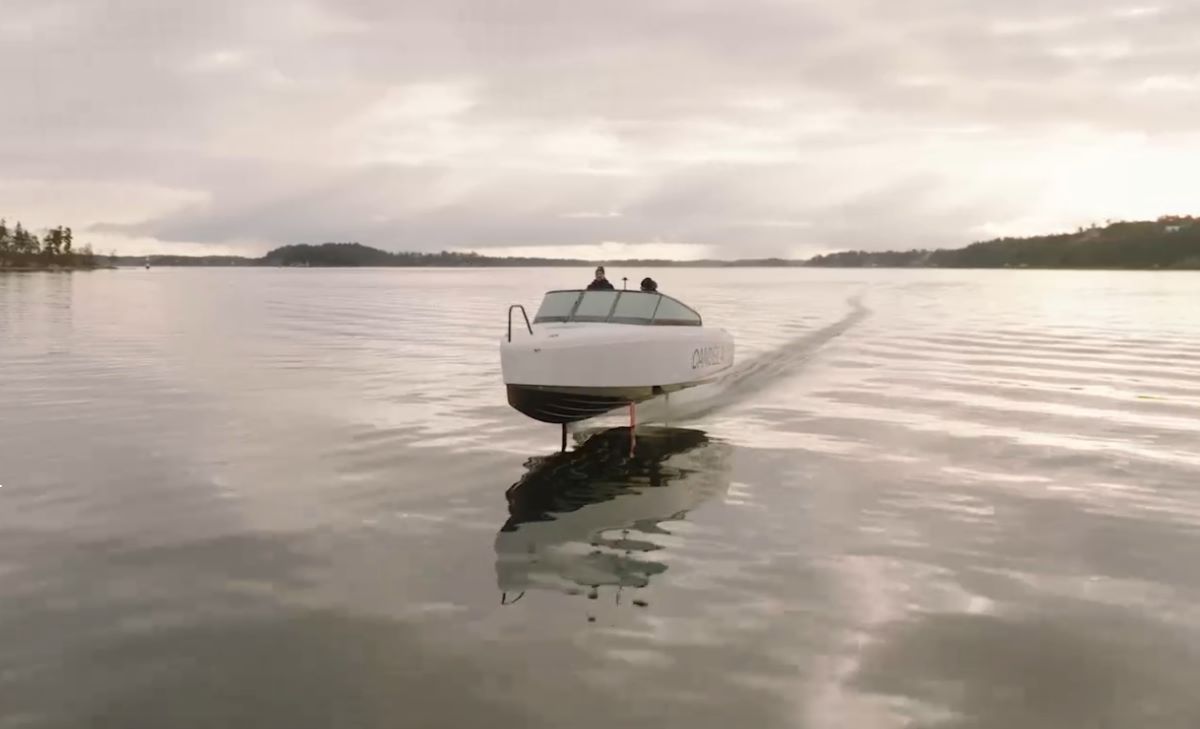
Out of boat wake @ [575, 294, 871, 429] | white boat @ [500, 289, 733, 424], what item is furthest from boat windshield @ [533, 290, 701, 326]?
boat wake @ [575, 294, 871, 429]

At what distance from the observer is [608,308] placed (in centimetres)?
1833

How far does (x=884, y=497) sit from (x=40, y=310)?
218ft

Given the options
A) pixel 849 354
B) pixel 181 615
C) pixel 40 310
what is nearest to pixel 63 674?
pixel 181 615

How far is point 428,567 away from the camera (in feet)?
32.4

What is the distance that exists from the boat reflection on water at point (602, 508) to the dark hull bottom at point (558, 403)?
791 millimetres

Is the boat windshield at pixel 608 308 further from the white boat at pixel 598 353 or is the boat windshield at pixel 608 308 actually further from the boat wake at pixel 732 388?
the boat wake at pixel 732 388

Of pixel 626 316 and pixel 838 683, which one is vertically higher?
pixel 626 316

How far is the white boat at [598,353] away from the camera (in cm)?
1636

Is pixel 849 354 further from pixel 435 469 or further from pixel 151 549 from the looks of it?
pixel 151 549

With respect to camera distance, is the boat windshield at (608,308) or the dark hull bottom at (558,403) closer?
the dark hull bottom at (558,403)

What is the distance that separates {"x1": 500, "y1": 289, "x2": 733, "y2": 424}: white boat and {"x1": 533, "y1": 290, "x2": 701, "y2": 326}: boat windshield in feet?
0.07

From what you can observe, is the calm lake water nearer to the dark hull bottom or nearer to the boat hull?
the dark hull bottom

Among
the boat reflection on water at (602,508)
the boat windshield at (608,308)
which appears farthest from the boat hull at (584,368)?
the boat reflection on water at (602,508)

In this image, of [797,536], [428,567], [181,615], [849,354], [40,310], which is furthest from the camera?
[40,310]
